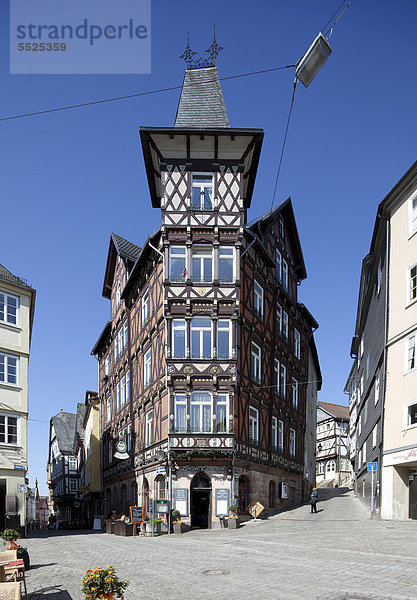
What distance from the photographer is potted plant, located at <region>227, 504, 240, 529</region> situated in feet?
96.4

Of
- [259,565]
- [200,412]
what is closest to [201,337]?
[200,412]

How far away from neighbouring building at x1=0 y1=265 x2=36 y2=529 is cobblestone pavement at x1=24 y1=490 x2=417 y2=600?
33.5 ft

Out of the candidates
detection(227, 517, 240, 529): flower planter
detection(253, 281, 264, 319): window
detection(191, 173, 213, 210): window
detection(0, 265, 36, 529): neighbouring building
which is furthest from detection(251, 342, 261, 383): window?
detection(0, 265, 36, 529): neighbouring building

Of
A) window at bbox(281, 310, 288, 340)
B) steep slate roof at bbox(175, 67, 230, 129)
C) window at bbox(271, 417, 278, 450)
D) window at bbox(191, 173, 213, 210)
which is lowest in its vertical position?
window at bbox(271, 417, 278, 450)

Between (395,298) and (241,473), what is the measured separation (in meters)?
11.8

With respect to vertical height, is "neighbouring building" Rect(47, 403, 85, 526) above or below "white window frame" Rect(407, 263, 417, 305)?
below

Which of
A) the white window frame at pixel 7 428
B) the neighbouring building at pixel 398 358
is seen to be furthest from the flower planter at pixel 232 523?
the white window frame at pixel 7 428

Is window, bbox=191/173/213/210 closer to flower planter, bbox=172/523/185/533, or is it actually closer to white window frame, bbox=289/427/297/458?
flower planter, bbox=172/523/185/533

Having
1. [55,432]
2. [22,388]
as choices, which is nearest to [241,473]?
[22,388]

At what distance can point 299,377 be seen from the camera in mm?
47875

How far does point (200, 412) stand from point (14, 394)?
10934mm

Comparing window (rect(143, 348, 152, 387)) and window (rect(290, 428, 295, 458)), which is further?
window (rect(290, 428, 295, 458))

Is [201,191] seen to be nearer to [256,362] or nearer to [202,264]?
[202,264]

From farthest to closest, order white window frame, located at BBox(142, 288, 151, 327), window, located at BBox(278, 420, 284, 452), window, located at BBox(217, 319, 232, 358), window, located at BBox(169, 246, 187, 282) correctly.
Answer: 1. window, located at BBox(278, 420, 284, 452)
2. white window frame, located at BBox(142, 288, 151, 327)
3. window, located at BBox(169, 246, 187, 282)
4. window, located at BBox(217, 319, 232, 358)
